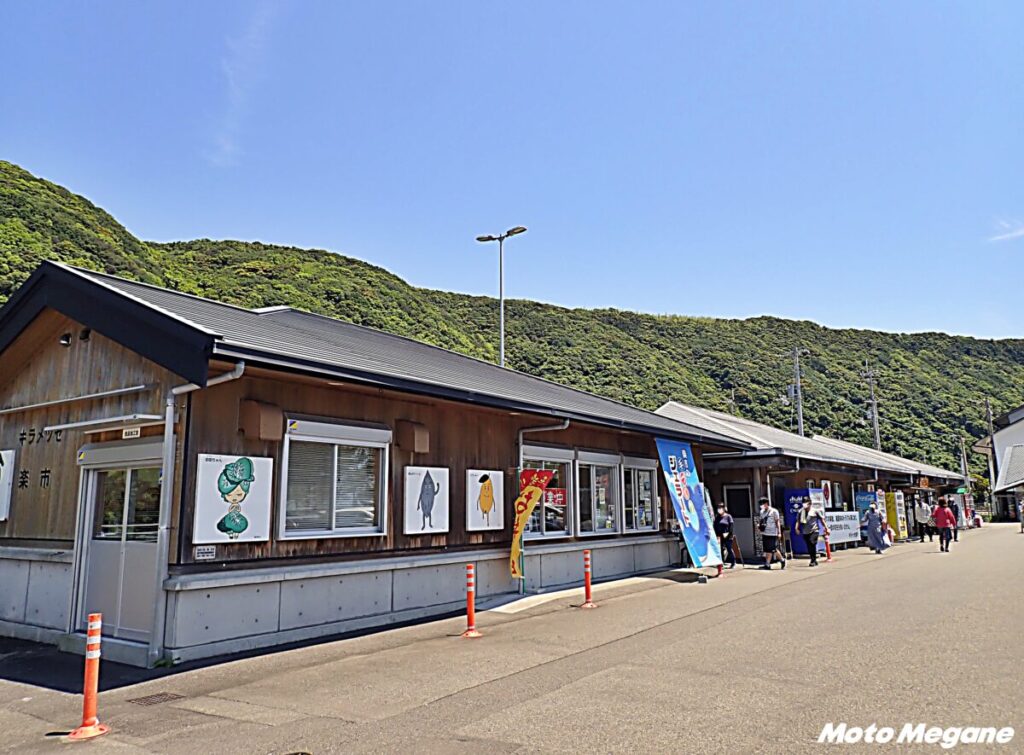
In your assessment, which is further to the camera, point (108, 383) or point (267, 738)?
point (108, 383)

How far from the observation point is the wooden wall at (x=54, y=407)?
9.70m

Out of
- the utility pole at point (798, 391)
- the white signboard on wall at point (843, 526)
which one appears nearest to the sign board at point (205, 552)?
the white signboard on wall at point (843, 526)

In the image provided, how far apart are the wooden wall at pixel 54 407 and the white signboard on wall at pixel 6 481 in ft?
0.31

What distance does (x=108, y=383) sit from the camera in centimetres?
984

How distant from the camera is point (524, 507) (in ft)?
41.0

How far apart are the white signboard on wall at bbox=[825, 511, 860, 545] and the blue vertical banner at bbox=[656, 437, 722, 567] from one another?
909 cm

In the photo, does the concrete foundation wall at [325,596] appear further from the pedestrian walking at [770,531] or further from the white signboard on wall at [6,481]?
the pedestrian walking at [770,531]

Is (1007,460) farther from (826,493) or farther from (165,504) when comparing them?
(165,504)

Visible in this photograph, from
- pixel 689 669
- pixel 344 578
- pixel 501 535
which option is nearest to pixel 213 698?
pixel 344 578

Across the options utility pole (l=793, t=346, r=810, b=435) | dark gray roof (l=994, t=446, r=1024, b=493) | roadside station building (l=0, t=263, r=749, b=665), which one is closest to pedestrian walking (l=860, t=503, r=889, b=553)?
utility pole (l=793, t=346, r=810, b=435)

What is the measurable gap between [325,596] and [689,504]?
9197 millimetres

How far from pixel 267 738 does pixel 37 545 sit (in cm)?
690

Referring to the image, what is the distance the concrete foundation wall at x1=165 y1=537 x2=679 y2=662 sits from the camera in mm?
8203

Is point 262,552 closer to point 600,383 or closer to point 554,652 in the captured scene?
point 554,652
